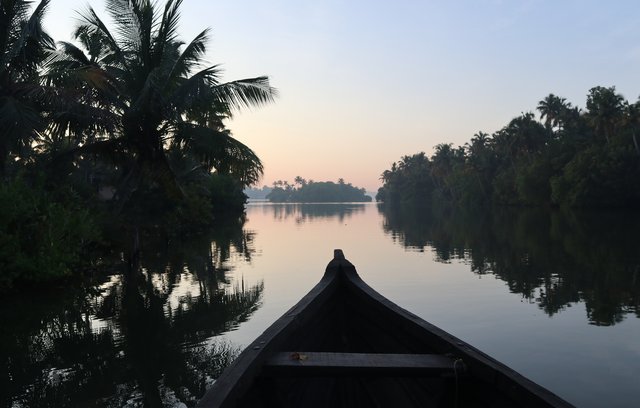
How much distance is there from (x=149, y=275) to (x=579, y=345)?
12.0 m

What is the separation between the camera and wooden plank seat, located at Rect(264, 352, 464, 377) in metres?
3.62

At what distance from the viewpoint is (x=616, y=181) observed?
4950 centimetres

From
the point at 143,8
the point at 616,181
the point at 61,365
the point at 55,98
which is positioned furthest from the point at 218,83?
the point at 616,181

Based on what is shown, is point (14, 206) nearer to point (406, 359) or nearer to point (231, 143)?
point (231, 143)

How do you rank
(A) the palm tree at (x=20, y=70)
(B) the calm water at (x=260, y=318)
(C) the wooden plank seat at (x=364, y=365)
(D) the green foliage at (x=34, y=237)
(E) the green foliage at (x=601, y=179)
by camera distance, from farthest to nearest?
(E) the green foliage at (x=601, y=179) → (A) the palm tree at (x=20, y=70) → (D) the green foliage at (x=34, y=237) → (B) the calm water at (x=260, y=318) → (C) the wooden plank seat at (x=364, y=365)

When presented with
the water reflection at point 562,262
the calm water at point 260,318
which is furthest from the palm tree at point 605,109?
the calm water at point 260,318

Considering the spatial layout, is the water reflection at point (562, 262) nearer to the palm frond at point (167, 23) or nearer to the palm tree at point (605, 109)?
the palm frond at point (167, 23)

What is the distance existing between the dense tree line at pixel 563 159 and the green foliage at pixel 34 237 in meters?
50.8

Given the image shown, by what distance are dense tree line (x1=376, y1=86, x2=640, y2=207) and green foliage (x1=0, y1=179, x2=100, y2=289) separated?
50809mm

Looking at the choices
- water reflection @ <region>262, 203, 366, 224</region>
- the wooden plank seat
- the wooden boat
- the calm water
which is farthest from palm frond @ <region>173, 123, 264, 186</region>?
water reflection @ <region>262, 203, 366, 224</region>

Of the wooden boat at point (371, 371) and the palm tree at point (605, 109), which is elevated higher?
the palm tree at point (605, 109)

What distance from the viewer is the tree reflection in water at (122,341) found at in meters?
6.24

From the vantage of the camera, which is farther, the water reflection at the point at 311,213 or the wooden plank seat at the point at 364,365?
the water reflection at the point at 311,213

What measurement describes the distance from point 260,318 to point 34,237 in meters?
6.38
